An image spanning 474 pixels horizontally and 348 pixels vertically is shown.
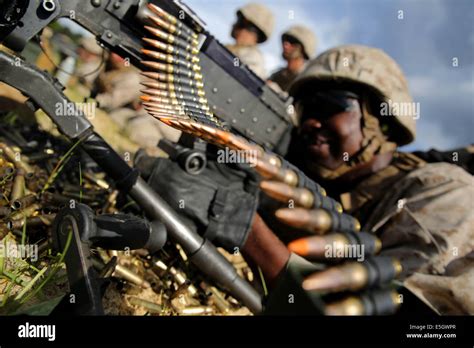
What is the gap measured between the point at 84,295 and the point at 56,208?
151 centimetres

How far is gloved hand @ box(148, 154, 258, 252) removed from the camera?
10.1 ft

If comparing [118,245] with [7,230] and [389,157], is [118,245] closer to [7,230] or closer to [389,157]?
[7,230]

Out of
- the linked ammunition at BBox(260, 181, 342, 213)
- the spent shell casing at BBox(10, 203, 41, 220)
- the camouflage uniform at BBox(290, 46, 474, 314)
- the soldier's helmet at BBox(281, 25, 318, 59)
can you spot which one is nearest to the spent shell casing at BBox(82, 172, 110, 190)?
the spent shell casing at BBox(10, 203, 41, 220)

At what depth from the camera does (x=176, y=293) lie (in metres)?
3.00

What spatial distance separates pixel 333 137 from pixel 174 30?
195cm

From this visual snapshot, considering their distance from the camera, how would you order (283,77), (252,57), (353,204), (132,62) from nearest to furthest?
1. (132,62)
2. (353,204)
3. (252,57)
4. (283,77)

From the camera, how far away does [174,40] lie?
3.16 m

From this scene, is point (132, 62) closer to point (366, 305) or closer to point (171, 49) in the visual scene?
point (171, 49)

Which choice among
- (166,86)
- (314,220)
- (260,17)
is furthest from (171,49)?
(260,17)

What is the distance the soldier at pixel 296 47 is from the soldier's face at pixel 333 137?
649 centimetres

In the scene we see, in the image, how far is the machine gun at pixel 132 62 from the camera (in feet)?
8.64

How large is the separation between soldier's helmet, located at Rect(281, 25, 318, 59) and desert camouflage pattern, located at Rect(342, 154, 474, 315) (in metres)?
8.09

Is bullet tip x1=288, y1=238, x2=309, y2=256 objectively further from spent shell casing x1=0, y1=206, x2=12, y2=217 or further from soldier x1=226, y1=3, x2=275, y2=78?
soldier x1=226, y1=3, x2=275, y2=78

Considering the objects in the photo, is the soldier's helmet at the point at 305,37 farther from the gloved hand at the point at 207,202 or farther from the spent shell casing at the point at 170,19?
the gloved hand at the point at 207,202
